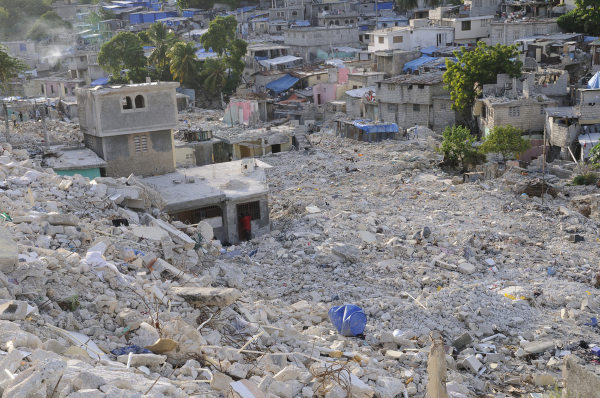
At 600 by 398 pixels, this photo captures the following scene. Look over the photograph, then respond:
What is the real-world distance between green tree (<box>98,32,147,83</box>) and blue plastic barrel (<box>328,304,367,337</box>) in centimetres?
3273

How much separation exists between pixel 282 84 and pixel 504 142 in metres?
18.3

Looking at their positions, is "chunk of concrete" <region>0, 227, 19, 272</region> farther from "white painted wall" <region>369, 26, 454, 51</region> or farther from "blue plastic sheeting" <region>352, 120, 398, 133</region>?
"white painted wall" <region>369, 26, 454, 51</region>

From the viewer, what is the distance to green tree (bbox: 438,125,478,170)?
906 inches

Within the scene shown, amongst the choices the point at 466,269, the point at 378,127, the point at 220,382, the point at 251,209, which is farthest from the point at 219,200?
the point at 378,127

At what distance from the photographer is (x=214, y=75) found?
40.7 meters

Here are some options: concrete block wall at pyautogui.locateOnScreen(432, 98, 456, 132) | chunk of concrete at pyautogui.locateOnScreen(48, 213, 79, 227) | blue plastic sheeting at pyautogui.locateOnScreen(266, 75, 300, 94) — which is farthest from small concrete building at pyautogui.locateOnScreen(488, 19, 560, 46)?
chunk of concrete at pyautogui.locateOnScreen(48, 213, 79, 227)

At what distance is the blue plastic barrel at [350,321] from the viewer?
10820 mm

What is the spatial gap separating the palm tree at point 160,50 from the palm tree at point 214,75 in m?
3.05

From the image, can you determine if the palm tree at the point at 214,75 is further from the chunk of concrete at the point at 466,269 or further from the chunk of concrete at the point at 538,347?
the chunk of concrete at the point at 538,347

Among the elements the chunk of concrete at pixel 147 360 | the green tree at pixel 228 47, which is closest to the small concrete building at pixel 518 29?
the green tree at pixel 228 47

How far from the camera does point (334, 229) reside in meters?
16.6

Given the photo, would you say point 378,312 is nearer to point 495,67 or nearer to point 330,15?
point 495,67

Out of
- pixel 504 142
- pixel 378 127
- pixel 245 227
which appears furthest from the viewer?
pixel 378 127

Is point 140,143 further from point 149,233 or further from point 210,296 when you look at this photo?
point 210,296
